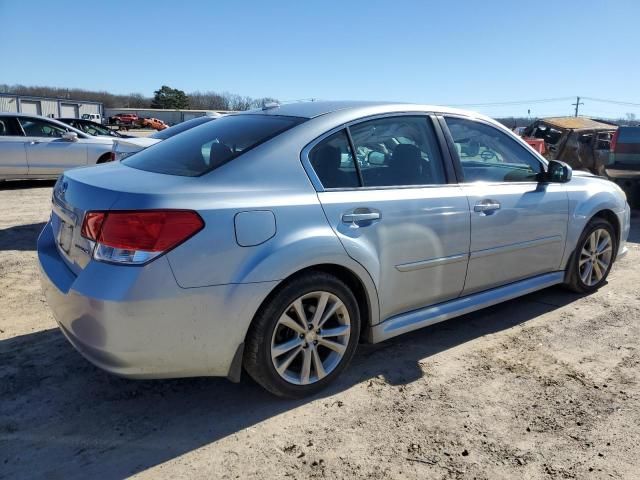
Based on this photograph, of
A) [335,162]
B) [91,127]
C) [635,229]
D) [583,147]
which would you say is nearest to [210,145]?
[335,162]

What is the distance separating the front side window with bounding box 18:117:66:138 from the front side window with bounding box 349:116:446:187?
9353 mm

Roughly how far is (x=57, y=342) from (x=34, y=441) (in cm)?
118

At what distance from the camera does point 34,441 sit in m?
2.58

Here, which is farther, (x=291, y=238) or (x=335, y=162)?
(x=335, y=162)

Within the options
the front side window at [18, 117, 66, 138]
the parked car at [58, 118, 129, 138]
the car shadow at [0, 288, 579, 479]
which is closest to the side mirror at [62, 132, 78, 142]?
the front side window at [18, 117, 66, 138]

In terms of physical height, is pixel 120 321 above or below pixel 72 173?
below

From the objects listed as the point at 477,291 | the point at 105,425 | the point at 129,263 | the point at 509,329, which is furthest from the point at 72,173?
the point at 509,329

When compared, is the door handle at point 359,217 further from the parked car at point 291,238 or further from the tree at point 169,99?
the tree at point 169,99

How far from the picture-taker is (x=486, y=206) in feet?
12.0

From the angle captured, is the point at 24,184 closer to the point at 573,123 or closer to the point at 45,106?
the point at 573,123

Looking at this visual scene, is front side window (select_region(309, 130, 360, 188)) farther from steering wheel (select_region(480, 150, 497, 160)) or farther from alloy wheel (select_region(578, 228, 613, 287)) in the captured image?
alloy wheel (select_region(578, 228, 613, 287))

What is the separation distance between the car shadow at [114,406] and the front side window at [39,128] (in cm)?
808

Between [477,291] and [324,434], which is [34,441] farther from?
[477,291]

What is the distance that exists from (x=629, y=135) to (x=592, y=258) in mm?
6391
